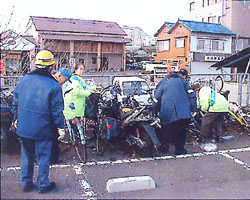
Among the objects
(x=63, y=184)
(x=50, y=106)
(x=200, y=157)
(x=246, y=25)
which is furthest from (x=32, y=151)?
(x=246, y=25)

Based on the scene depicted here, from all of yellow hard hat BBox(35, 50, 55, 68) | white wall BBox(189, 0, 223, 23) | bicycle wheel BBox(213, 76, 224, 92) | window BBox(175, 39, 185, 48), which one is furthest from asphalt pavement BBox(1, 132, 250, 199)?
window BBox(175, 39, 185, 48)

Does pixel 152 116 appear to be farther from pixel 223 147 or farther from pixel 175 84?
pixel 223 147

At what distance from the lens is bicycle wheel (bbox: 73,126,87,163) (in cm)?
547

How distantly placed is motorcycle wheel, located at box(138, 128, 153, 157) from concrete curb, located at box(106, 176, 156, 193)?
1284mm

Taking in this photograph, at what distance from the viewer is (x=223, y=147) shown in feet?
22.5

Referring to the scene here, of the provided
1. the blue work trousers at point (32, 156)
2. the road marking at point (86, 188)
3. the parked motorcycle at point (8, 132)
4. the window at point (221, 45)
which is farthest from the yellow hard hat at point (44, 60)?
the window at point (221, 45)

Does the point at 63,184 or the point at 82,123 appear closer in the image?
the point at 63,184

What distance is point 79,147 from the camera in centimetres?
553

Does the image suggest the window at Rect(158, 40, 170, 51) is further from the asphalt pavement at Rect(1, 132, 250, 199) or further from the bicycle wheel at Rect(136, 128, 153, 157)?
the bicycle wheel at Rect(136, 128, 153, 157)

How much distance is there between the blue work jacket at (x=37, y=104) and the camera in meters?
3.43

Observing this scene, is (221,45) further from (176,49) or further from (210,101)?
(210,101)

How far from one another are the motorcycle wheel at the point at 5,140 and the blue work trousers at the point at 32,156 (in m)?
0.42

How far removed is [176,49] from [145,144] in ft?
110

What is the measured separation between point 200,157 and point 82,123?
2350mm
